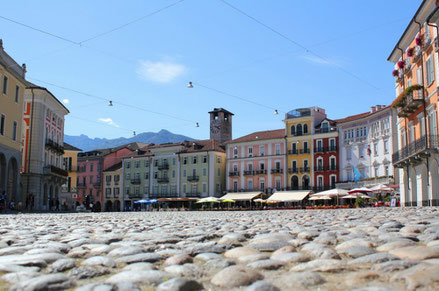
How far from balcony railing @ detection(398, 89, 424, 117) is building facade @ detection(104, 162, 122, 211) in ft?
194

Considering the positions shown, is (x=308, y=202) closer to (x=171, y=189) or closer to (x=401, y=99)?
(x=171, y=189)

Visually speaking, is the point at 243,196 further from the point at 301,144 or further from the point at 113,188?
the point at 113,188

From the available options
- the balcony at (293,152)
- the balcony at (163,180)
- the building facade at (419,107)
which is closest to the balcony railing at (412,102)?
the building facade at (419,107)

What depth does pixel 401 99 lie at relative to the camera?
29.3 metres

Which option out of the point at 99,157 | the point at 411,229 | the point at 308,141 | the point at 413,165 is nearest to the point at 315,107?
the point at 308,141

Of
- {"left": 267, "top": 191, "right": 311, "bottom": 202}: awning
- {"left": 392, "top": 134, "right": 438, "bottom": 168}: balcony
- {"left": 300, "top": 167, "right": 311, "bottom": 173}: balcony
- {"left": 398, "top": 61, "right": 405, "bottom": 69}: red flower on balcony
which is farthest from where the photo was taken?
{"left": 300, "top": 167, "right": 311, "bottom": 173}: balcony

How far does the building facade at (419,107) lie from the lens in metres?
25.8

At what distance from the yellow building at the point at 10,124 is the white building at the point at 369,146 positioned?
36.3m

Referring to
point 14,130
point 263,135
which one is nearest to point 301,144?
point 263,135

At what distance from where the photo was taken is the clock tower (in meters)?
86.2

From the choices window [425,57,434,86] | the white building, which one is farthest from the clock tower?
window [425,57,434,86]

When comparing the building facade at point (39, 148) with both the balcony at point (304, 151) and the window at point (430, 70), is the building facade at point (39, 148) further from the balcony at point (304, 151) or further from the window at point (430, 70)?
the window at point (430, 70)

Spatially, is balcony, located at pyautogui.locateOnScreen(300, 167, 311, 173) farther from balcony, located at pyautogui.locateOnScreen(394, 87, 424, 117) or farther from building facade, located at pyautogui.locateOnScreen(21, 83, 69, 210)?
balcony, located at pyautogui.locateOnScreen(394, 87, 424, 117)

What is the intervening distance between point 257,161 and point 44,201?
105 feet
